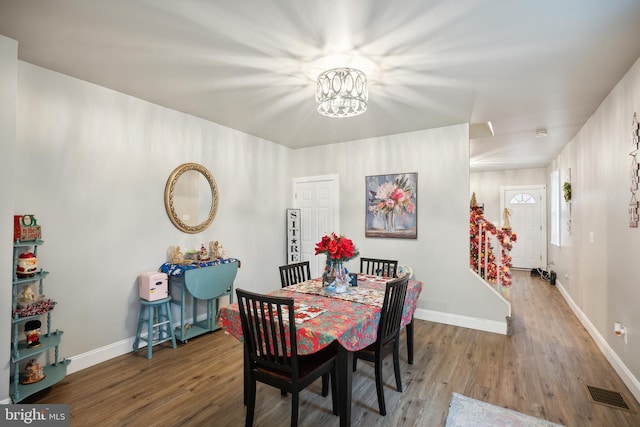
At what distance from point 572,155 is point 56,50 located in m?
5.79

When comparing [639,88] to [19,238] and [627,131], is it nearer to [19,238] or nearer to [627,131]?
[627,131]

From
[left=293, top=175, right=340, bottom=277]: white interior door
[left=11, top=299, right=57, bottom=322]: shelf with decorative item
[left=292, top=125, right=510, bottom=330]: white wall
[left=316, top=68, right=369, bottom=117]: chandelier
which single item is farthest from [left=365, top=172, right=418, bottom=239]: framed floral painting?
[left=11, top=299, right=57, bottom=322]: shelf with decorative item

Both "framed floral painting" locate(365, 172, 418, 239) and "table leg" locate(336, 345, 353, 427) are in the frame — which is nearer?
"table leg" locate(336, 345, 353, 427)

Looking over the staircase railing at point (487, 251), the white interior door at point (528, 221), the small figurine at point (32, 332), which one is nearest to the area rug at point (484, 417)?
the staircase railing at point (487, 251)

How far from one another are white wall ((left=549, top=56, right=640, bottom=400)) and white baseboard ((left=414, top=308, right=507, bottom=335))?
85 cm

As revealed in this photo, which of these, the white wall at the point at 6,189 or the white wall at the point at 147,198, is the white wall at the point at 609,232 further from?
the white wall at the point at 6,189

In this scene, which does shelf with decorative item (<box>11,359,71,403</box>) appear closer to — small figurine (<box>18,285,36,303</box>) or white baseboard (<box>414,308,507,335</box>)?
small figurine (<box>18,285,36,303</box>)

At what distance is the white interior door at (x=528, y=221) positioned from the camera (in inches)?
283

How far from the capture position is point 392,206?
4227 millimetres

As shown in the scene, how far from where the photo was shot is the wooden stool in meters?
2.88

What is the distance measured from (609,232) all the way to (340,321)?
2.68 m

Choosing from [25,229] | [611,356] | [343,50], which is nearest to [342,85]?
[343,50]

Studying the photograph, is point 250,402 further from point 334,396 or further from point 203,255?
point 203,255

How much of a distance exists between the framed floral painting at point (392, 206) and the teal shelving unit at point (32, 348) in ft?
11.1
